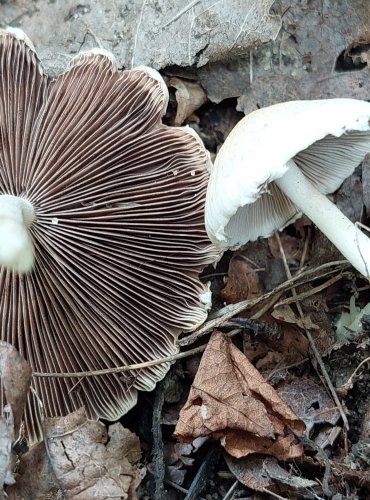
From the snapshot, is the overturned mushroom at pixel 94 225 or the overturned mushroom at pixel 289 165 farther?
the overturned mushroom at pixel 94 225

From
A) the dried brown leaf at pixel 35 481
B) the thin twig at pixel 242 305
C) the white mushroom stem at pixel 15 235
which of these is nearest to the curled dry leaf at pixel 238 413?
the thin twig at pixel 242 305

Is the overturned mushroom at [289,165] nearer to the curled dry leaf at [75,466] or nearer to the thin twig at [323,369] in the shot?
the thin twig at [323,369]

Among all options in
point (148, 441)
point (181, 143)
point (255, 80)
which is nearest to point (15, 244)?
point (181, 143)

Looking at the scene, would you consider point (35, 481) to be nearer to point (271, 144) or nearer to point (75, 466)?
point (75, 466)

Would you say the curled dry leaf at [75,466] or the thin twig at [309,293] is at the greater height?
the thin twig at [309,293]

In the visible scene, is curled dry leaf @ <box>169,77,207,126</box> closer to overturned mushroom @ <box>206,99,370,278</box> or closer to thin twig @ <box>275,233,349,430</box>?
overturned mushroom @ <box>206,99,370,278</box>

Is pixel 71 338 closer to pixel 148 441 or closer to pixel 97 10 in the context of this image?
pixel 148 441
